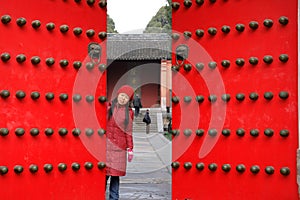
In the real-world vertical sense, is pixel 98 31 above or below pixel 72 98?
above

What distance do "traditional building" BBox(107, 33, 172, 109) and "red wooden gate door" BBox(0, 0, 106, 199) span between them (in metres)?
21.4

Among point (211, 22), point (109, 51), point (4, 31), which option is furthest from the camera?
point (109, 51)

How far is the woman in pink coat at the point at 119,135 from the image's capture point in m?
4.43

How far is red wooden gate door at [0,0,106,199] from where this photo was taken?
3215mm

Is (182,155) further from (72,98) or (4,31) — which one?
(4,31)

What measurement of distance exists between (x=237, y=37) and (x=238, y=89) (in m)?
0.41

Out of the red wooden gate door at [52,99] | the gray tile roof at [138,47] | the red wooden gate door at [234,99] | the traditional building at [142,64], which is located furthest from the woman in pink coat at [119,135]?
the gray tile roof at [138,47]

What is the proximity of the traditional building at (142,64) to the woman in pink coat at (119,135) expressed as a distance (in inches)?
799

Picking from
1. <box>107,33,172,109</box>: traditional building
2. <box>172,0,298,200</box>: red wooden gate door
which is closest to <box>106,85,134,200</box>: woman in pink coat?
<box>172,0,298,200</box>: red wooden gate door

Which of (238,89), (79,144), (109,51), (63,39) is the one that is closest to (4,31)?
(63,39)

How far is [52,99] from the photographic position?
130 inches

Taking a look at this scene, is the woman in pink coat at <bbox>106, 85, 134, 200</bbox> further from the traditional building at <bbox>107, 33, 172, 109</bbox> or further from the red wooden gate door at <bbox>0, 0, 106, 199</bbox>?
the traditional building at <bbox>107, 33, 172, 109</bbox>

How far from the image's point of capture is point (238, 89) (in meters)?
3.35

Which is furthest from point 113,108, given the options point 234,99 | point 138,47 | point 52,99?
point 138,47
